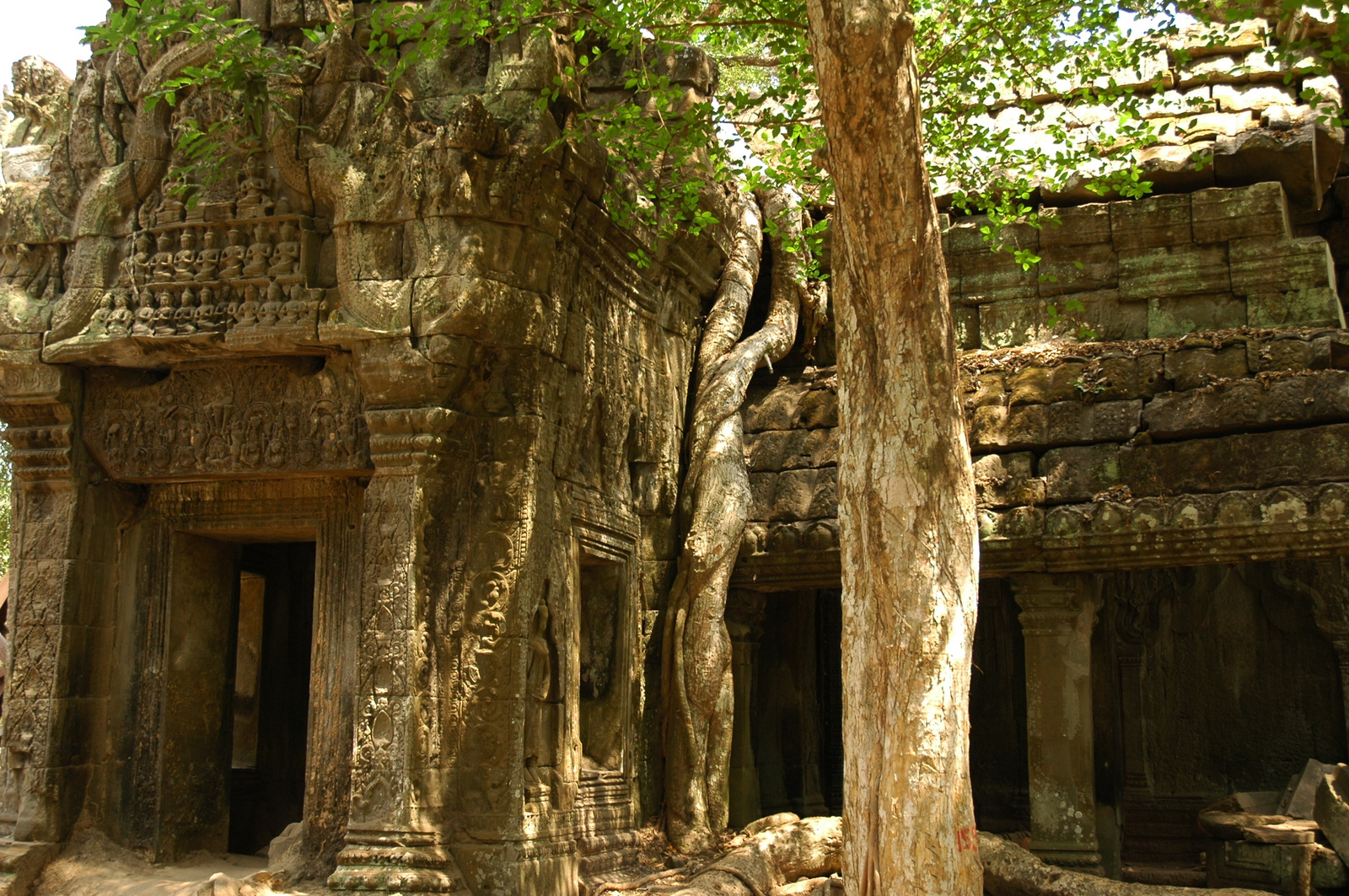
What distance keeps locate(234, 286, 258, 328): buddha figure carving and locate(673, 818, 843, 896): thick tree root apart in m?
3.54

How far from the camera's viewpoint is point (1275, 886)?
Result: 311 inches

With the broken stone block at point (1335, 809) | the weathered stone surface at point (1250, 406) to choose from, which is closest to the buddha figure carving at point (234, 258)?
the weathered stone surface at point (1250, 406)

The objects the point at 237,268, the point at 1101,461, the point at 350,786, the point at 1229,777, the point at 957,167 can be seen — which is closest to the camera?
the point at 350,786

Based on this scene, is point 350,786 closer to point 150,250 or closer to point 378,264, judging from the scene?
point 378,264

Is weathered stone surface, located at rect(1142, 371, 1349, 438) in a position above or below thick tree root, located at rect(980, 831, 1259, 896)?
above

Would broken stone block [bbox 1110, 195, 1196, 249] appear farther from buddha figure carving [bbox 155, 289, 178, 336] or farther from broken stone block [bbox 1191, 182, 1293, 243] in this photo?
buddha figure carving [bbox 155, 289, 178, 336]

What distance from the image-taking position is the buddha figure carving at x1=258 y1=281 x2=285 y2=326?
642 centimetres

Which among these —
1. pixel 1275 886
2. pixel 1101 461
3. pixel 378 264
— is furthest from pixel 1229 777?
pixel 378 264

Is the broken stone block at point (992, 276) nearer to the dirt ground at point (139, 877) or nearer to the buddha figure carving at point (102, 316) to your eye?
the buddha figure carving at point (102, 316)

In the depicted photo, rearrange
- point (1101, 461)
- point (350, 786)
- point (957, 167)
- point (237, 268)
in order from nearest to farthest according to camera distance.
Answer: point (350, 786) → point (237, 268) → point (1101, 461) → point (957, 167)

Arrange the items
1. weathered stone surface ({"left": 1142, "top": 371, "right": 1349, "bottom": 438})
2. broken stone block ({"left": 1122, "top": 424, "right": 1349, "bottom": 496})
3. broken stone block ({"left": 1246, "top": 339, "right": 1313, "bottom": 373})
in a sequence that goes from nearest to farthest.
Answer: broken stone block ({"left": 1122, "top": 424, "right": 1349, "bottom": 496}), weathered stone surface ({"left": 1142, "top": 371, "right": 1349, "bottom": 438}), broken stone block ({"left": 1246, "top": 339, "right": 1313, "bottom": 373})

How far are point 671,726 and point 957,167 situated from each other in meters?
4.51

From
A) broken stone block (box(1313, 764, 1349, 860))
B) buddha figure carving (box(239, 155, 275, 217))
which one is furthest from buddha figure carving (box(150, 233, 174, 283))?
broken stone block (box(1313, 764, 1349, 860))

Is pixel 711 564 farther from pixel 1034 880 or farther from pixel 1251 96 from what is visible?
pixel 1251 96
